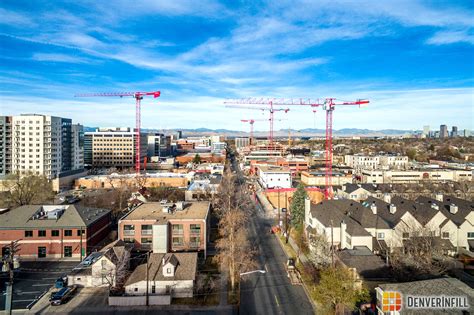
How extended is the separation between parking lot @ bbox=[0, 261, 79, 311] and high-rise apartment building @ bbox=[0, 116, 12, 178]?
Result: 43154 mm

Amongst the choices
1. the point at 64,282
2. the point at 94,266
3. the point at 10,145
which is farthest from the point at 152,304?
the point at 10,145

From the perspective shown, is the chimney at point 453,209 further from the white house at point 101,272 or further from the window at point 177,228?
the white house at point 101,272

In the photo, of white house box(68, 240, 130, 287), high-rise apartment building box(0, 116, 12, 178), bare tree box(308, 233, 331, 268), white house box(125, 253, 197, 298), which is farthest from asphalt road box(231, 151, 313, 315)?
high-rise apartment building box(0, 116, 12, 178)

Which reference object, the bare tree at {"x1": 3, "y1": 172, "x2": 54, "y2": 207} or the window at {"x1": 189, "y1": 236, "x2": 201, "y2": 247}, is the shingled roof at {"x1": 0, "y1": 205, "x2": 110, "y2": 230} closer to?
the window at {"x1": 189, "y1": 236, "x2": 201, "y2": 247}

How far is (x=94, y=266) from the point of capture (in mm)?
20641

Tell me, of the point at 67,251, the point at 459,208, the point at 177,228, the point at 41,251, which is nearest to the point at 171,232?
the point at 177,228

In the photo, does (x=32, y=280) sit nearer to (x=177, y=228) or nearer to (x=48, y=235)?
(x=48, y=235)

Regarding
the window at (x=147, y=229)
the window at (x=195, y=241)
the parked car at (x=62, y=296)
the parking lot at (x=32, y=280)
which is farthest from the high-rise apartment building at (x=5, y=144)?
the parked car at (x=62, y=296)

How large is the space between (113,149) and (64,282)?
7178 centimetres

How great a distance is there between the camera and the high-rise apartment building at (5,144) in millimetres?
Answer: 58438

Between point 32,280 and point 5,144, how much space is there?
47257 millimetres

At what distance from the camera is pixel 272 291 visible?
66.4 feet

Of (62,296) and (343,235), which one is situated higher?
(343,235)

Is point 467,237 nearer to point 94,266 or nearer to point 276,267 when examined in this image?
point 276,267
